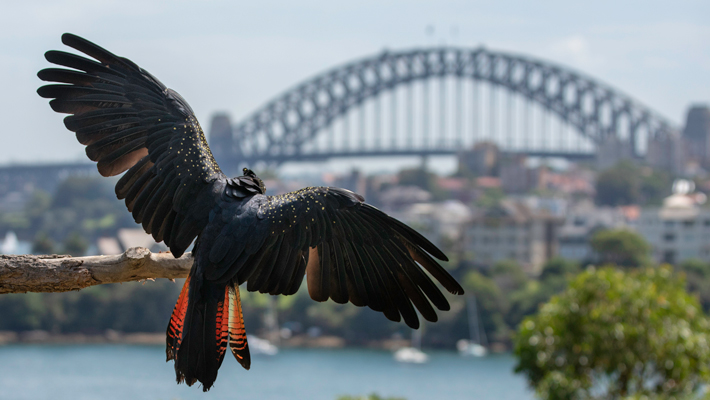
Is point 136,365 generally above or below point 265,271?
below

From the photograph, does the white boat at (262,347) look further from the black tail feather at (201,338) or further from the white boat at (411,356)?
the black tail feather at (201,338)

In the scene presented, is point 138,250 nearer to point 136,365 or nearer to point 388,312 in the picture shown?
point 388,312

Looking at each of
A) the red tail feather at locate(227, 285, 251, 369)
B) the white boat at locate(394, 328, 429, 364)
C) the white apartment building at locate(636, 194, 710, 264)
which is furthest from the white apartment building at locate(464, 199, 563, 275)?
the red tail feather at locate(227, 285, 251, 369)

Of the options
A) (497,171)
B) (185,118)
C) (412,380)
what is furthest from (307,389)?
(497,171)

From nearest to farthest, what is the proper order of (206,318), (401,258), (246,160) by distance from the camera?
1. (206,318)
2. (401,258)
3. (246,160)

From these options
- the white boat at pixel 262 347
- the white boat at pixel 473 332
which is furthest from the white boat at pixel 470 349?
the white boat at pixel 262 347

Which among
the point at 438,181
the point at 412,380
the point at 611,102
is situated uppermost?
the point at 611,102

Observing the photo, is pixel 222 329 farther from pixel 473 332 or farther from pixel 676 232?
pixel 676 232

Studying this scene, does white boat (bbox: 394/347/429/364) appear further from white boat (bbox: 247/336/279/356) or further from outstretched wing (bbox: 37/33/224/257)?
outstretched wing (bbox: 37/33/224/257)
